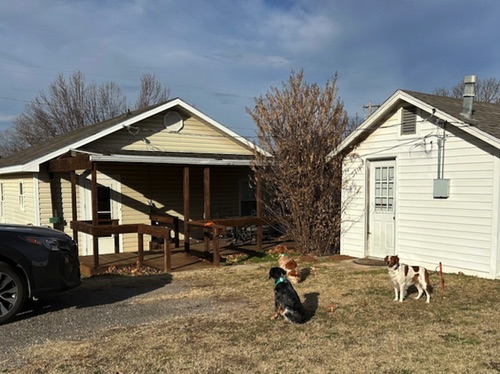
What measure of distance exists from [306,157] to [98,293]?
564 cm

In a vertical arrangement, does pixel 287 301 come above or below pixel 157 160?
below

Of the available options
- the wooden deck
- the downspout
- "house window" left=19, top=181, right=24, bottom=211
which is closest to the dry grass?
the wooden deck

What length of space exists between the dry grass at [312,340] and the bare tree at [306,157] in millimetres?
3830

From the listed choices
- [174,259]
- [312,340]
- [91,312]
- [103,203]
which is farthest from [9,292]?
[103,203]

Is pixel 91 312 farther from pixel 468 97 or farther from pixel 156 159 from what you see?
pixel 468 97

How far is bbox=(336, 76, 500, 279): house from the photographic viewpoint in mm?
8023

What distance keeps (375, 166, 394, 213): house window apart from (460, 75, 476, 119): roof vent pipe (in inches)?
76.6

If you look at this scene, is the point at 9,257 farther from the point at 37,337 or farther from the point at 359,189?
the point at 359,189

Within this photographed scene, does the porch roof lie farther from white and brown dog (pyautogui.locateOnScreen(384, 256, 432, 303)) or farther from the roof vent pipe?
white and brown dog (pyautogui.locateOnScreen(384, 256, 432, 303))

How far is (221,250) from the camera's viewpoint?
11.9m

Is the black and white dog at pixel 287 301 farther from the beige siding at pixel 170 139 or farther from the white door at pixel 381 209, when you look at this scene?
the beige siding at pixel 170 139

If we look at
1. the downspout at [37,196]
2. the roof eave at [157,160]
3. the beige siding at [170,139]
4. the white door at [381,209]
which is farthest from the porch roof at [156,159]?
the white door at [381,209]

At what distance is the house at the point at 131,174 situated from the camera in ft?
35.1

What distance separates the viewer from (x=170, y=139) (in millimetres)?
12562
